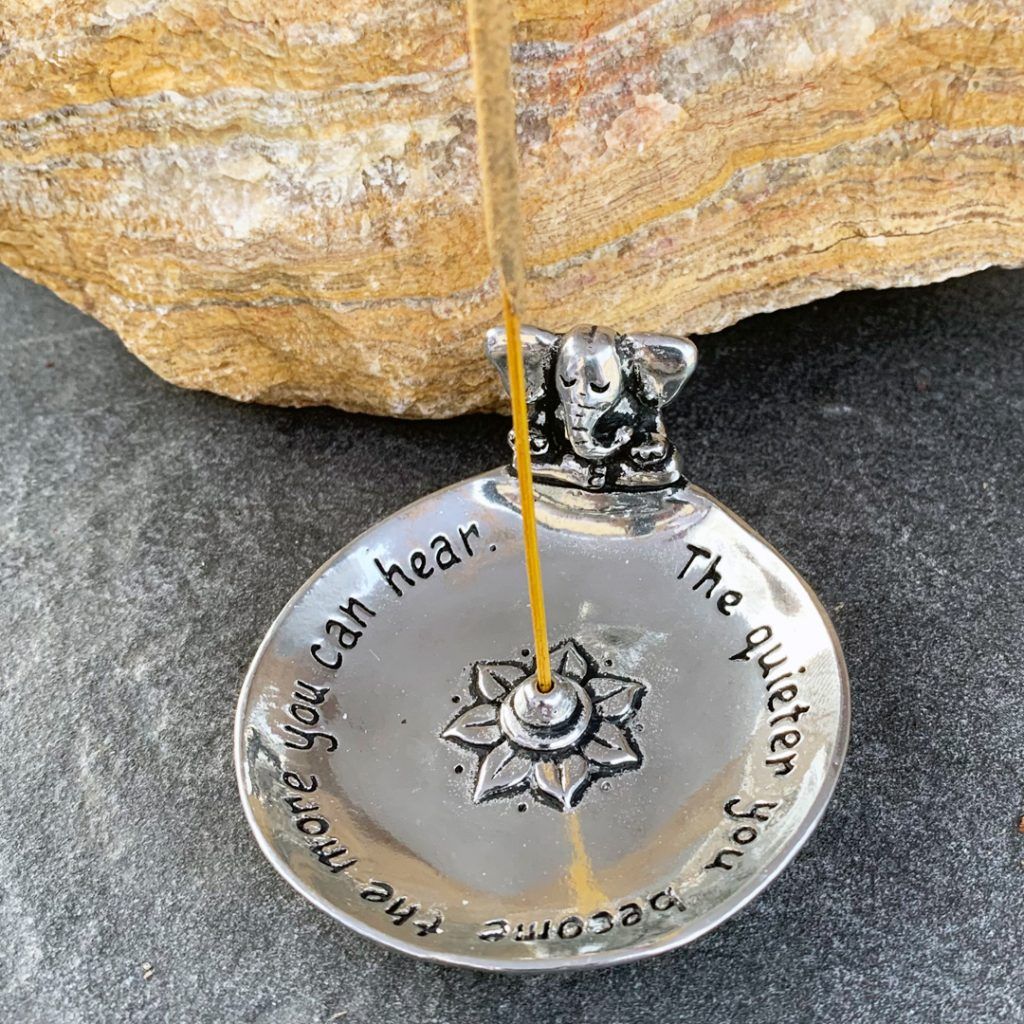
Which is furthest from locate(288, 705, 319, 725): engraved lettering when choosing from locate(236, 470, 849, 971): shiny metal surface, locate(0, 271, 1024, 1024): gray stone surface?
locate(0, 271, 1024, 1024): gray stone surface

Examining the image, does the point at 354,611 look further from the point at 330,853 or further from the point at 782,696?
the point at 782,696

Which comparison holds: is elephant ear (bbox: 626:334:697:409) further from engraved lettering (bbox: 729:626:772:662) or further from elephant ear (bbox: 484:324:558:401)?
engraved lettering (bbox: 729:626:772:662)

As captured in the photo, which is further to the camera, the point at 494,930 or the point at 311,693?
the point at 311,693

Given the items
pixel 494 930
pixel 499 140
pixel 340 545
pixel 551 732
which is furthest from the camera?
pixel 340 545

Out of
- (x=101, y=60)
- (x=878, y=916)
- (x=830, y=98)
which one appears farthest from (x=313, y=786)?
(x=830, y=98)

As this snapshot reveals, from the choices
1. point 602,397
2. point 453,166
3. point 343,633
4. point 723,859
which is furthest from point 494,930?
point 453,166

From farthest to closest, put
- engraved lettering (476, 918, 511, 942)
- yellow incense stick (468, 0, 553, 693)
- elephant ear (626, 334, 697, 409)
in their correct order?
elephant ear (626, 334, 697, 409), engraved lettering (476, 918, 511, 942), yellow incense stick (468, 0, 553, 693)
